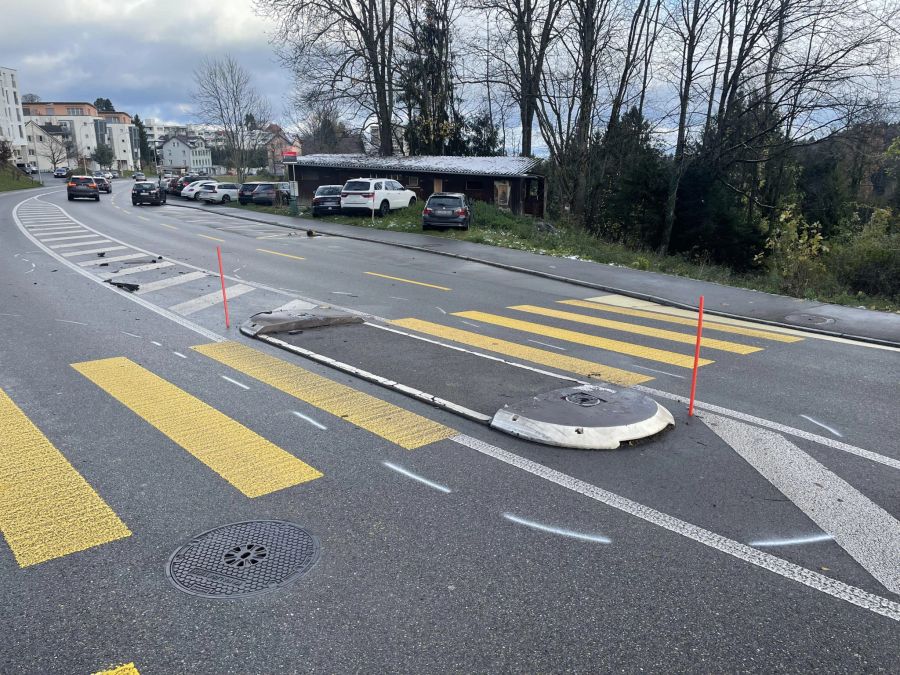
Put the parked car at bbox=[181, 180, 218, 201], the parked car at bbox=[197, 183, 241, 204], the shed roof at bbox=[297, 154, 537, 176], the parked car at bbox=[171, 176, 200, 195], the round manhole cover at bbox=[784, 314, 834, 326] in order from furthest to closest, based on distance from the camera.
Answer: the parked car at bbox=[171, 176, 200, 195], the parked car at bbox=[181, 180, 218, 201], the parked car at bbox=[197, 183, 241, 204], the shed roof at bbox=[297, 154, 537, 176], the round manhole cover at bbox=[784, 314, 834, 326]

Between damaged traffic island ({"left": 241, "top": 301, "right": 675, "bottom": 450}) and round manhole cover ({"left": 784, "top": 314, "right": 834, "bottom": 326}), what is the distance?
636 centimetres

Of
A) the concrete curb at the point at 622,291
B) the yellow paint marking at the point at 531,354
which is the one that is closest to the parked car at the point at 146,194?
the concrete curb at the point at 622,291

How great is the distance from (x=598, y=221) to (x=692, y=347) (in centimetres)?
2701

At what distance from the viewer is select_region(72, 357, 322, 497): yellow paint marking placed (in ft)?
16.7

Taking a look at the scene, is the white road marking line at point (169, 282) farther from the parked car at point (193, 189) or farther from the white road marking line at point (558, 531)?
the parked car at point (193, 189)

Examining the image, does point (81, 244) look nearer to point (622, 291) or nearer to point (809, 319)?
point (622, 291)

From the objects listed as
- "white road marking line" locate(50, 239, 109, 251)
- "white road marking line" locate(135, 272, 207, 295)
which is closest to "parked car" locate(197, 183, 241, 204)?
"white road marking line" locate(50, 239, 109, 251)

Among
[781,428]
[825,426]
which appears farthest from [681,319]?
[781,428]

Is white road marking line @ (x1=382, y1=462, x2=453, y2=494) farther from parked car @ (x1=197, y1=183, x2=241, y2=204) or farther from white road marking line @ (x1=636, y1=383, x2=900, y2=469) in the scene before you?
parked car @ (x1=197, y1=183, x2=241, y2=204)

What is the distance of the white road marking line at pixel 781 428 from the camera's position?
18.6 feet

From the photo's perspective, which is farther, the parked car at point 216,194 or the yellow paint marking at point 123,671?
the parked car at point 216,194

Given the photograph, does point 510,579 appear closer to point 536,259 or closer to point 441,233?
point 536,259

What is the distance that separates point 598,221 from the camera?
35.5m

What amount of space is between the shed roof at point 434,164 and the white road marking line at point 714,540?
31.4m
